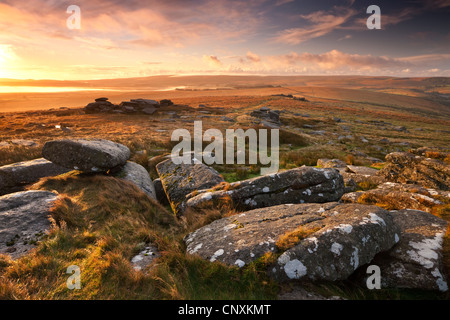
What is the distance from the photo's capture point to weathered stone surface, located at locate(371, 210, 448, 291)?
3598 millimetres

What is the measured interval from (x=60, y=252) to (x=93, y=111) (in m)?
56.8

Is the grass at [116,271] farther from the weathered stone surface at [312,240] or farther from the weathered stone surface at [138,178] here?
the weathered stone surface at [138,178]

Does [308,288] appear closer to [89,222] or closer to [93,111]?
[89,222]

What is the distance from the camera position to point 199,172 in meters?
10.4

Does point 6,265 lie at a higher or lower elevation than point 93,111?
lower

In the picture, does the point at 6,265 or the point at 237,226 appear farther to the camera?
the point at 237,226

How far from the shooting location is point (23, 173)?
34.9ft

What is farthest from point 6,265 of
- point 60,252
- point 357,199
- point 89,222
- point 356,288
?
point 357,199

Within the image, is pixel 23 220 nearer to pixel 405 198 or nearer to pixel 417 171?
pixel 405 198

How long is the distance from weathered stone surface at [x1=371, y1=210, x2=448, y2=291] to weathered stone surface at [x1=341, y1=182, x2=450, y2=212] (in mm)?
1650

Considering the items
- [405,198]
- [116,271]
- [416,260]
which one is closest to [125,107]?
[116,271]

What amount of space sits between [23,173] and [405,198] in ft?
53.7

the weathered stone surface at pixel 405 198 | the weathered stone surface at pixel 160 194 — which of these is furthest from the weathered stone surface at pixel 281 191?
the weathered stone surface at pixel 160 194
